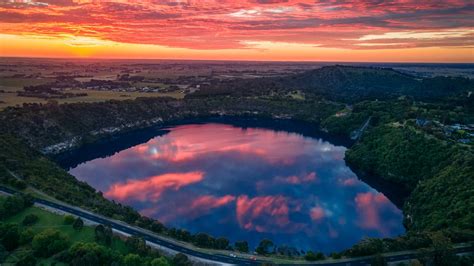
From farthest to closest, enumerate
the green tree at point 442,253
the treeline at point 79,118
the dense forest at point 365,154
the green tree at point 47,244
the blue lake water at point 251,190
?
the treeline at point 79,118, the blue lake water at point 251,190, the dense forest at point 365,154, the green tree at point 47,244, the green tree at point 442,253

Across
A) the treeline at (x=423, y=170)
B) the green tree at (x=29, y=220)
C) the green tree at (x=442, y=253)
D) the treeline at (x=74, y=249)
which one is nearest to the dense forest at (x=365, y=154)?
the treeline at (x=423, y=170)

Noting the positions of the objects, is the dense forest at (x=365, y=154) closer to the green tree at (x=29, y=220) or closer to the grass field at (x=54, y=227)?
the grass field at (x=54, y=227)

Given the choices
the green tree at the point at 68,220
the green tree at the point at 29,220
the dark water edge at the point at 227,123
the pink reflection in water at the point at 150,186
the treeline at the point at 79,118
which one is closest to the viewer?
the green tree at the point at 29,220

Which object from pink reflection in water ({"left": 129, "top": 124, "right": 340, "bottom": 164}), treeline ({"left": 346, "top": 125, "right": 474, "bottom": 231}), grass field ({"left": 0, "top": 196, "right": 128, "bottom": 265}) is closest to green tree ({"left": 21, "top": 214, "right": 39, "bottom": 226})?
grass field ({"left": 0, "top": 196, "right": 128, "bottom": 265})

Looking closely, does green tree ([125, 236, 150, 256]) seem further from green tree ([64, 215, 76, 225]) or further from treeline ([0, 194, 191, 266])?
green tree ([64, 215, 76, 225])

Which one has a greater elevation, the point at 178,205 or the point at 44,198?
the point at 44,198

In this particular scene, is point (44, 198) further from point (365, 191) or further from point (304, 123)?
point (304, 123)

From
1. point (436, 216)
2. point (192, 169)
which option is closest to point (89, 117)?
point (192, 169)
